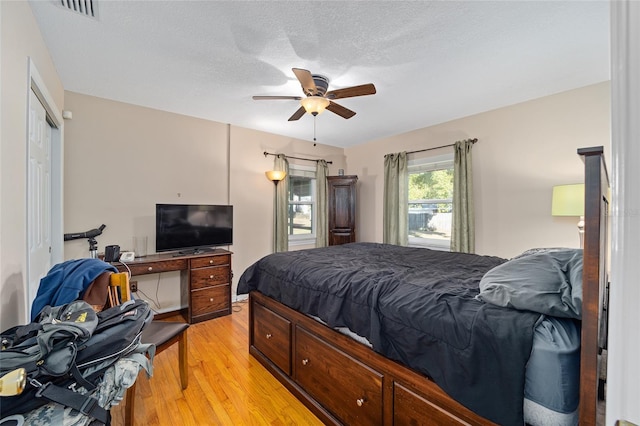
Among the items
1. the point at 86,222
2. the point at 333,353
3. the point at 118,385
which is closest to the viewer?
the point at 118,385

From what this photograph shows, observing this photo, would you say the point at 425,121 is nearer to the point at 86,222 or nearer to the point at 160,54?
the point at 160,54

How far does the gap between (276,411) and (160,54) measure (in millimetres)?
2858

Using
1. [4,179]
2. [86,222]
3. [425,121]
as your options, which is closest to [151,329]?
[4,179]

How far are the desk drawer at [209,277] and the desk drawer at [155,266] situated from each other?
160mm

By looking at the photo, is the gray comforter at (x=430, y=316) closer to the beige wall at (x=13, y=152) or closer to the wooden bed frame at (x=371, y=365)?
the wooden bed frame at (x=371, y=365)

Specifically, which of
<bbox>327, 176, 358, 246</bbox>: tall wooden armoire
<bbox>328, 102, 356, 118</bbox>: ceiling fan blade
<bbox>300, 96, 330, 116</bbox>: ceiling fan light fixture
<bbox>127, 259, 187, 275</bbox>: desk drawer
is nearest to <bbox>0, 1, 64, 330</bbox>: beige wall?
<bbox>127, 259, 187, 275</bbox>: desk drawer

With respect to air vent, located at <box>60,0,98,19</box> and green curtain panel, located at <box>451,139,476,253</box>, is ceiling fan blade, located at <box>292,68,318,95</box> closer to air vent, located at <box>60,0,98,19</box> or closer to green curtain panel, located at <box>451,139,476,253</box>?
air vent, located at <box>60,0,98,19</box>

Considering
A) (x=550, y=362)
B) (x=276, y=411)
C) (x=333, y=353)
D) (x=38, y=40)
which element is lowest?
(x=276, y=411)

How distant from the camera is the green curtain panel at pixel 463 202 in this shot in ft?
11.6

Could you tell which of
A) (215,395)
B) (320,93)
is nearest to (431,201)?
(320,93)

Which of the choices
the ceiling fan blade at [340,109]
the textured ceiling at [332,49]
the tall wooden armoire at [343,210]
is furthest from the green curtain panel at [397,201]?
the ceiling fan blade at [340,109]

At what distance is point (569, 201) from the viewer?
258 centimetres

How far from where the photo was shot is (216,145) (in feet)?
12.8

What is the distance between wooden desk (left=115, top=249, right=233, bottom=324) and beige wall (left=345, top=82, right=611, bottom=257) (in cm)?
334
